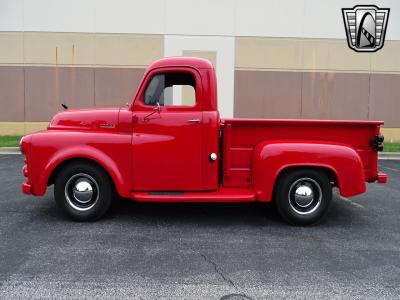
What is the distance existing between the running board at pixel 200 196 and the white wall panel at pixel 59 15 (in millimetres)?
11353

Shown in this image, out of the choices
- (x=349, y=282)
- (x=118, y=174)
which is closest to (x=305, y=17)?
(x=118, y=174)

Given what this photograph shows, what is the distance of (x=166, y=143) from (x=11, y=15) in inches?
506

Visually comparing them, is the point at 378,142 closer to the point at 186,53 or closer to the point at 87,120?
the point at 87,120

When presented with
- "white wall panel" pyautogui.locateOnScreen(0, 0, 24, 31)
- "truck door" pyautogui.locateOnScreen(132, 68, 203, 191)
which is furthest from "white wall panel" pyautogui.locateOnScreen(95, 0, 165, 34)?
"truck door" pyautogui.locateOnScreen(132, 68, 203, 191)

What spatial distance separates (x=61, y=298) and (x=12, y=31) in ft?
47.0

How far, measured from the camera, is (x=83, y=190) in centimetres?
518

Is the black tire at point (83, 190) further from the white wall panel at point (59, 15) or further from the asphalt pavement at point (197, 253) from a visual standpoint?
the white wall panel at point (59, 15)

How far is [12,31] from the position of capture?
14.8m

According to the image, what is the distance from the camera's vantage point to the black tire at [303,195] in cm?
505

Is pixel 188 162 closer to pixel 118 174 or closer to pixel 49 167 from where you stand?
pixel 118 174

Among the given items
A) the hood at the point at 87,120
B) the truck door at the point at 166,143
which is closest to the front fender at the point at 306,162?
the truck door at the point at 166,143

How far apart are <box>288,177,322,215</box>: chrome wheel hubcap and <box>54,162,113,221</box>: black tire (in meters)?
2.49

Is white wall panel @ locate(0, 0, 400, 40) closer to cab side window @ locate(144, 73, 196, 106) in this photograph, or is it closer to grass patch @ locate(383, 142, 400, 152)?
grass patch @ locate(383, 142, 400, 152)

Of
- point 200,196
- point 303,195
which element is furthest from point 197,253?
point 303,195
